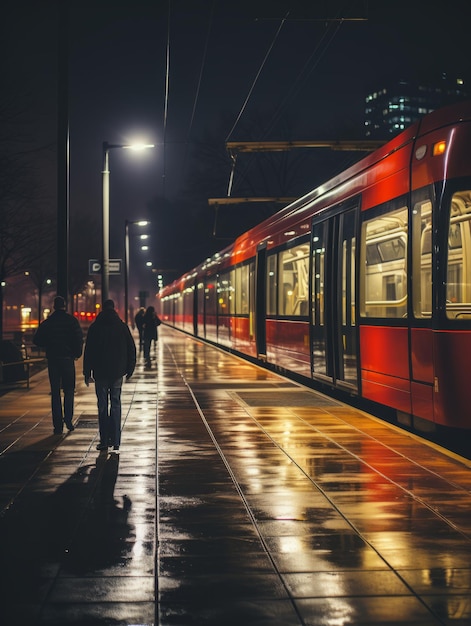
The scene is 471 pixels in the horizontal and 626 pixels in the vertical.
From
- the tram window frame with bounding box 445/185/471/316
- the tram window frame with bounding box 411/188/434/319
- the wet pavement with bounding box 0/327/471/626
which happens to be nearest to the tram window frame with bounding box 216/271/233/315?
the wet pavement with bounding box 0/327/471/626

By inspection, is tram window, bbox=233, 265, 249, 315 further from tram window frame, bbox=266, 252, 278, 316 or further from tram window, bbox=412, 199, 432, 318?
tram window, bbox=412, 199, 432, 318

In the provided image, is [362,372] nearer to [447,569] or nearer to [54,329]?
[54,329]

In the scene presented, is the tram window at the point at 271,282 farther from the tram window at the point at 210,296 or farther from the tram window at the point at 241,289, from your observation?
the tram window at the point at 210,296

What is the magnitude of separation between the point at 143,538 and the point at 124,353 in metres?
4.90

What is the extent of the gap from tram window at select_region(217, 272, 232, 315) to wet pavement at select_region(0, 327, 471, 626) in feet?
70.3

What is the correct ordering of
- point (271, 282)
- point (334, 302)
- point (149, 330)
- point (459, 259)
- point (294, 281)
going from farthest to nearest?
point (149, 330)
point (271, 282)
point (294, 281)
point (334, 302)
point (459, 259)

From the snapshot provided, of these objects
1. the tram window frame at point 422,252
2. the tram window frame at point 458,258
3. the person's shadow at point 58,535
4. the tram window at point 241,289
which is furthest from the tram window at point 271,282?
the person's shadow at point 58,535

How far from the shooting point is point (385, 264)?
43.8 feet

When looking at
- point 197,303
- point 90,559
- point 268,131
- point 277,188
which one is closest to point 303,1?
point 90,559

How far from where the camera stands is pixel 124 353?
11734 mm

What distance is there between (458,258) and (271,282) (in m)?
13.9

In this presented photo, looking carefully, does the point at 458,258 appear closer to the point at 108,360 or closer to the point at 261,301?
A: the point at 108,360

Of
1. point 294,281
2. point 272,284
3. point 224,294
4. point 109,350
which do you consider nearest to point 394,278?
point 109,350

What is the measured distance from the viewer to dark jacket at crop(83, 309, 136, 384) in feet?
38.2
